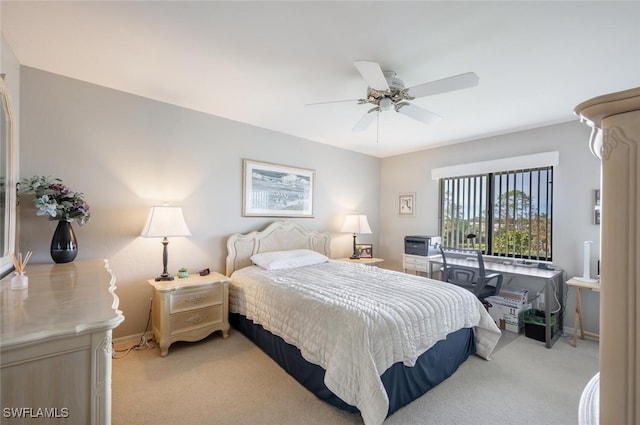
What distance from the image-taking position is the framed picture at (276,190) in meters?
3.54

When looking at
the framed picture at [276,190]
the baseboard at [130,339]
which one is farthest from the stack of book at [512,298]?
the baseboard at [130,339]

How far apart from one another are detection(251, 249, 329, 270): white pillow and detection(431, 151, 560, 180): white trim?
2.31 meters

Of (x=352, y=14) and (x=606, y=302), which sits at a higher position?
(x=352, y=14)

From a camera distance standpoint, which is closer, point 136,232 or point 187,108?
point 136,232

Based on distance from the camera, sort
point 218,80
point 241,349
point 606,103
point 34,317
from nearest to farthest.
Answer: point 606,103 < point 34,317 < point 218,80 < point 241,349

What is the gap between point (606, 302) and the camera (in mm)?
504

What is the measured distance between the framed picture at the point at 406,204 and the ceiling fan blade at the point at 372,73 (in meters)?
2.93

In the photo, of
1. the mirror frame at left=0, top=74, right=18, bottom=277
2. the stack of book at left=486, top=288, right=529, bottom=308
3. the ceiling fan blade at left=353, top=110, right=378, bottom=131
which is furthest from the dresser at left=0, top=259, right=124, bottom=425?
the stack of book at left=486, top=288, right=529, bottom=308

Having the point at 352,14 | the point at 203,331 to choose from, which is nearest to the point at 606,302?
the point at 352,14

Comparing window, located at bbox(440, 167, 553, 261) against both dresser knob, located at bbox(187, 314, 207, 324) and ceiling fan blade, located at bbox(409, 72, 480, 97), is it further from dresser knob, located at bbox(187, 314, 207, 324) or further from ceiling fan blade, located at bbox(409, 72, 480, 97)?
dresser knob, located at bbox(187, 314, 207, 324)

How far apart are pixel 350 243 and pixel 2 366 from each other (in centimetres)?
423

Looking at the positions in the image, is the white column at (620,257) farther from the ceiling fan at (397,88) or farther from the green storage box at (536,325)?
the green storage box at (536,325)

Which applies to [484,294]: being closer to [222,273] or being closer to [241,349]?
[241,349]

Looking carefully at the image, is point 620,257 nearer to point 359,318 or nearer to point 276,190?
point 359,318
